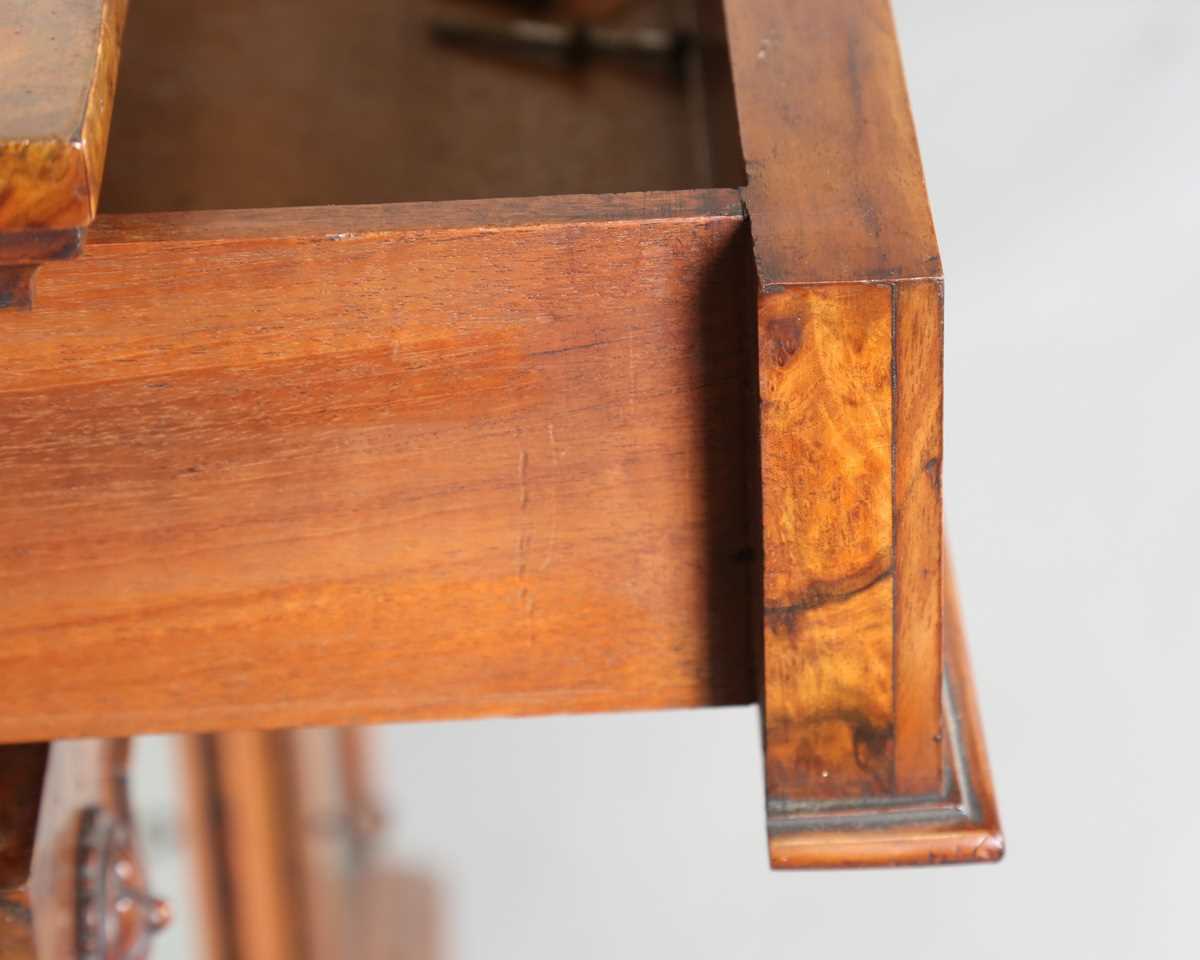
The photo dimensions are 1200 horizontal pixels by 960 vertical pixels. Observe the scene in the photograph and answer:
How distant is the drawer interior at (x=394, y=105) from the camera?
0.89 meters

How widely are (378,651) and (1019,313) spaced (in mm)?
1134

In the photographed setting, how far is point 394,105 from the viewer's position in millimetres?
959

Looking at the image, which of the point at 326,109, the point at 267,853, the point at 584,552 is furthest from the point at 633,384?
the point at 267,853

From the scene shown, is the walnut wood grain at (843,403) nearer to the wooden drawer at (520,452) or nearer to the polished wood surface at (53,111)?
the wooden drawer at (520,452)

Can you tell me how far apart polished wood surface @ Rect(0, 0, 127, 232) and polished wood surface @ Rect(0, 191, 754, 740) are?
0.07 meters

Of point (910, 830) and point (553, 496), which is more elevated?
point (553, 496)

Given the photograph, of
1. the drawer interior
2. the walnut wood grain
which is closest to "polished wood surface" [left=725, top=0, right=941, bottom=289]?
the walnut wood grain

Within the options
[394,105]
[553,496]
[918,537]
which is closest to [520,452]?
[553,496]

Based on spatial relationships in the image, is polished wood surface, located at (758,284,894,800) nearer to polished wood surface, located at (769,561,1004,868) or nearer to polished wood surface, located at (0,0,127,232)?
polished wood surface, located at (769,561,1004,868)

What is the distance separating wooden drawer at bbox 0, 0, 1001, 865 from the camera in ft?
1.73

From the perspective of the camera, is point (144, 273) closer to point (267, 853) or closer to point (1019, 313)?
point (267, 853)

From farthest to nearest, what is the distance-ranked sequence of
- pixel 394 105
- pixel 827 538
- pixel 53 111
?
1. pixel 394 105
2. pixel 827 538
3. pixel 53 111

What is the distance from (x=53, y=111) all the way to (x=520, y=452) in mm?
188

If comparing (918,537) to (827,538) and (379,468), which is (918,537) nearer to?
(827,538)
